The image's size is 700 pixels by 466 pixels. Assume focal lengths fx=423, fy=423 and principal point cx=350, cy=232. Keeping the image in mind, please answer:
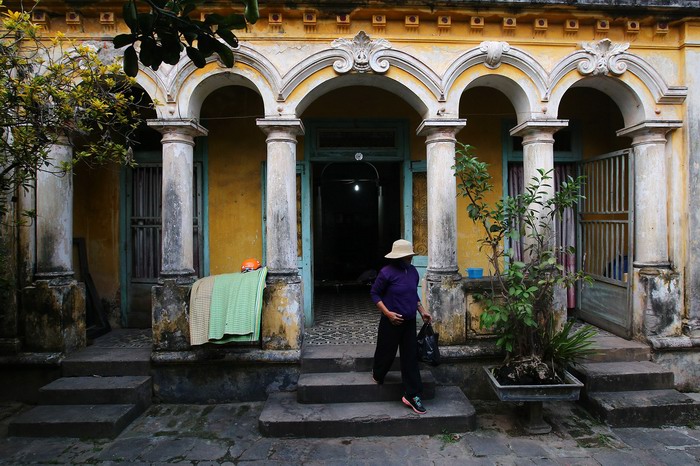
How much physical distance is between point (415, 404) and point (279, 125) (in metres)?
3.62

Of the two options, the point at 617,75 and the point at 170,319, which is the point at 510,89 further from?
the point at 170,319

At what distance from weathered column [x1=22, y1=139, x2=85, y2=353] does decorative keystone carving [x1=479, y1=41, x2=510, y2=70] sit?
5394 mm

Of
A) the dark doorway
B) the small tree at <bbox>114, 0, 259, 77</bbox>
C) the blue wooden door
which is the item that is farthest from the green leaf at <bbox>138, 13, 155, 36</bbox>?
the dark doorway

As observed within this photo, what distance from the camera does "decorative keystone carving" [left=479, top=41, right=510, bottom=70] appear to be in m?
5.31

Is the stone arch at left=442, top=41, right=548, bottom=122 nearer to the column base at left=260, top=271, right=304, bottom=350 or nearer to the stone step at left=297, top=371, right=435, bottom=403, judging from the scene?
the column base at left=260, top=271, right=304, bottom=350

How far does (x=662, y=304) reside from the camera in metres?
5.39

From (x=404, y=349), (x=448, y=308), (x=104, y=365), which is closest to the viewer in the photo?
(x=404, y=349)

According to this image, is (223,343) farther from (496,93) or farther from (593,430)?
(496,93)

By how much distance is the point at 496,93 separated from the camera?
22.9ft

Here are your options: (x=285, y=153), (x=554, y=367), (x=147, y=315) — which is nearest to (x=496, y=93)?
(x=285, y=153)

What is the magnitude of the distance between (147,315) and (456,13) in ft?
20.8

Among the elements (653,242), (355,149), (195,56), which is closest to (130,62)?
(195,56)

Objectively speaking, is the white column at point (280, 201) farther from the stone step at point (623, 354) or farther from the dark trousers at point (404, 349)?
the stone step at point (623, 354)

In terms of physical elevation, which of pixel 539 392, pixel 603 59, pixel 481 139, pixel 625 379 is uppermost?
pixel 603 59
